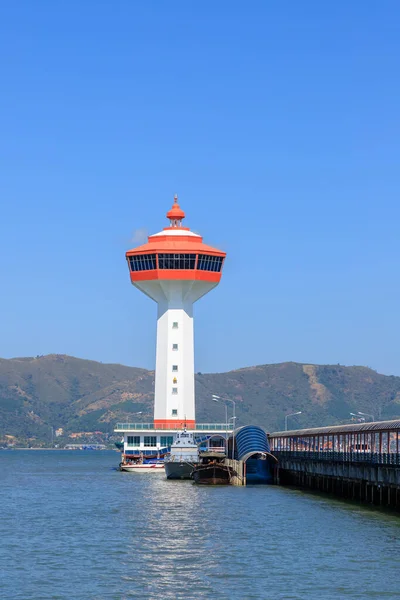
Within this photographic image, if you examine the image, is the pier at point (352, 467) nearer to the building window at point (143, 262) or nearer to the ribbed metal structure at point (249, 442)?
the ribbed metal structure at point (249, 442)

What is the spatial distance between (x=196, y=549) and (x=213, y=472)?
55981mm

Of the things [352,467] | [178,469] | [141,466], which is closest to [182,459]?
[178,469]

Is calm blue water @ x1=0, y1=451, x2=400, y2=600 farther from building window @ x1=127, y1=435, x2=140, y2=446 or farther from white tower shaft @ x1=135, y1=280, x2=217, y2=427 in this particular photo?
white tower shaft @ x1=135, y1=280, x2=217, y2=427

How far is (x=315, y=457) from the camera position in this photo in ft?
349

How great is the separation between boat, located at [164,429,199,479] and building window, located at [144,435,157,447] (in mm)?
27938

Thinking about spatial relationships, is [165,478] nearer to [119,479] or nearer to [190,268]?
[119,479]

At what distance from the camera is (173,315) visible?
6186 inches

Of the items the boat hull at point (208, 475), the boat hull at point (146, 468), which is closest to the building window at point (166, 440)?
the boat hull at point (146, 468)

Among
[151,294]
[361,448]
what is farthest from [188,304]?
[361,448]

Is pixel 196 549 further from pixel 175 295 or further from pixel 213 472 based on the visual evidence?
pixel 175 295

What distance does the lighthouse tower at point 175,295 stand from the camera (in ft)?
508

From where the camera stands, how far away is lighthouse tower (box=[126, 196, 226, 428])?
154750 millimetres

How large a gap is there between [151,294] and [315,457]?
58113 mm

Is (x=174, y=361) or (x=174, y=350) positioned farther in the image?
(x=174, y=350)
